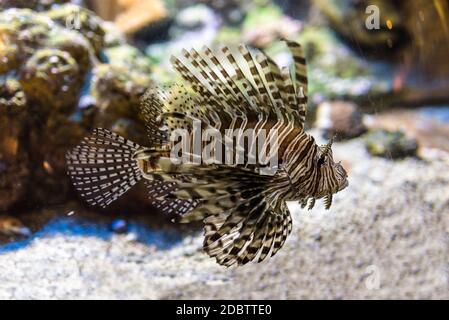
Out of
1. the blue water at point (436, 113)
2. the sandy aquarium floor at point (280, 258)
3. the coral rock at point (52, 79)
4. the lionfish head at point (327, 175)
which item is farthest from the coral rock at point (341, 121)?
the coral rock at point (52, 79)

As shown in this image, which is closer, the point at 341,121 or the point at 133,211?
the point at 133,211

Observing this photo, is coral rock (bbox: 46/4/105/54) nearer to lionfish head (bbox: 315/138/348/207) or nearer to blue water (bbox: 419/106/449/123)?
lionfish head (bbox: 315/138/348/207)

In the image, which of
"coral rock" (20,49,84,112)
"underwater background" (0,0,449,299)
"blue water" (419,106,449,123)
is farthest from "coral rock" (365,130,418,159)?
"coral rock" (20,49,84,112)

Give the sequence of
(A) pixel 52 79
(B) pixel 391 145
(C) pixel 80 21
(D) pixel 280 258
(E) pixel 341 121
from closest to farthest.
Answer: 1. (D) pixel 280 258
2. (A) pixel 52 79
3. (C) pixel 80 21
4. (B) pixel 391 145
5. (E) pixel 341 121

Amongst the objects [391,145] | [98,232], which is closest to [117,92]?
[98,232]

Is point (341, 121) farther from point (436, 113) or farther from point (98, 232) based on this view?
point (98, 232)

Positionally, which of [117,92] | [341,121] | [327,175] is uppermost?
[117,92]
